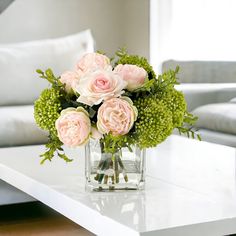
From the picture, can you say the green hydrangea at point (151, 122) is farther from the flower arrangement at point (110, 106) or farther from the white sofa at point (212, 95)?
the white sofa at point (212, 95)

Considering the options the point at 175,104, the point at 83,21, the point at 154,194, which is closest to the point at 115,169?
the point at 154,194

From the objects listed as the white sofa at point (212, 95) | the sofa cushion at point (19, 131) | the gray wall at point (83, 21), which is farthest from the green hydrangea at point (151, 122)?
the gray wall at point (83, 21)

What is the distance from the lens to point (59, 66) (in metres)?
3.45

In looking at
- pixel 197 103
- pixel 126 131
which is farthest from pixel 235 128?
pixel 126 131

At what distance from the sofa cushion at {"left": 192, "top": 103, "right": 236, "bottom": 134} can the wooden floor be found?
108 centimetres

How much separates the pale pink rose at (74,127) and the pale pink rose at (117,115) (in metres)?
0.05

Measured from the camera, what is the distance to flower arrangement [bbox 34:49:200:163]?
1.54 meters

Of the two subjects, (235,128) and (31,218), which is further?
(235,128)

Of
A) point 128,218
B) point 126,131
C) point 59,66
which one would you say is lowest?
point 128,218

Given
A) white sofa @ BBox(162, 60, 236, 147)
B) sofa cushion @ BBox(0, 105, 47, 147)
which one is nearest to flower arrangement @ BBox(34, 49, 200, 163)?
sofa cushion @ BBox(0, 105, 47, 147)

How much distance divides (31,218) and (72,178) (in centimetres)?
98

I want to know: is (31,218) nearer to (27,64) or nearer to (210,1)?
(27,64)

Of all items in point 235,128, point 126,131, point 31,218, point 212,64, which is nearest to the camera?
point 126,131

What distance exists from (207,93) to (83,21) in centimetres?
100
